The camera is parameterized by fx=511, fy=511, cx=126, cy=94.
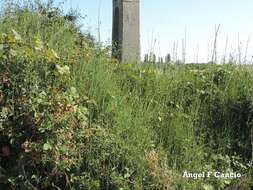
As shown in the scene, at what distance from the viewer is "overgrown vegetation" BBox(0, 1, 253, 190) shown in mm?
4207

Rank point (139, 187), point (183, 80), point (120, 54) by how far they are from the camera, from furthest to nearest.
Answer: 1. point (120, 54)
2. point (183, 80)
3. point (139, 187)

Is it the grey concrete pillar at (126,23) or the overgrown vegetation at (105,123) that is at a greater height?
the grey concrete pillar at (126,23)

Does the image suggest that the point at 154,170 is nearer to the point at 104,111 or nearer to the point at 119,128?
the point at 119,128

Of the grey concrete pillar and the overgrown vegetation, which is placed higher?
the grey concrete pillar

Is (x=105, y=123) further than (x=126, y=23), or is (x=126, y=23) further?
(x=126, y=23)

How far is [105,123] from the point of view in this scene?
15.1ft

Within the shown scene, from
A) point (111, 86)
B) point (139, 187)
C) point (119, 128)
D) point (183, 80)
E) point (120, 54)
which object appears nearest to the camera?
point (139, 187)

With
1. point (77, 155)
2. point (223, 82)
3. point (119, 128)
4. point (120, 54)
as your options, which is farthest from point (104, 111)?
point (120, 54)

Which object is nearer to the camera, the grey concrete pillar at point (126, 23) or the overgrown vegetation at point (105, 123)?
the overgrown vegetation at point (105, 123)

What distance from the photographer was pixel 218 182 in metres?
4.52

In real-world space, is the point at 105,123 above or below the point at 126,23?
below

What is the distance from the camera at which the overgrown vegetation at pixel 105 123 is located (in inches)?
166

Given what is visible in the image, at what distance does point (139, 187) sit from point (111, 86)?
49.9 inches

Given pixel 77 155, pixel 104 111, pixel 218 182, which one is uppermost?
pixel 104 111
